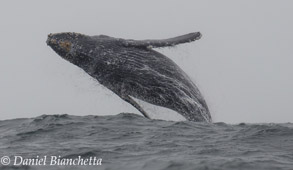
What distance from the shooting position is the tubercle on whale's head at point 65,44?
18.2 metres

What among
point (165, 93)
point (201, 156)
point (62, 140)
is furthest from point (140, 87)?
point (201, 156)

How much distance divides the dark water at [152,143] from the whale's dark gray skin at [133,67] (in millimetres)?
975

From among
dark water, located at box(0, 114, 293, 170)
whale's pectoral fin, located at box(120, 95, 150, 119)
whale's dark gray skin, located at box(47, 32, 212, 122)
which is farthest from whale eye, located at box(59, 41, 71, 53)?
dark water, located at box(0, 114, 293, 170)

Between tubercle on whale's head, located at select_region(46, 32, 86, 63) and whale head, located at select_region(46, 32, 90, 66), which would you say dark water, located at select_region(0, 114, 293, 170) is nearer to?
whale head, located at select_region(46, 32, 90, 66)

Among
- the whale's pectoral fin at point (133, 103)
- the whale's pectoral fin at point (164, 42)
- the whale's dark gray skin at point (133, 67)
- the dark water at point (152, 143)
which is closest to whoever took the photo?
the dark water at point (152, 143)

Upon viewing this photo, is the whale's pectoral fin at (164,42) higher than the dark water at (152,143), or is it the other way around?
the whale's pectoral fin at (164,42)

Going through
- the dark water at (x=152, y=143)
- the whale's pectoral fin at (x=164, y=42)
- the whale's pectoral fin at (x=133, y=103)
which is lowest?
the dark water at (x=152, y=143)

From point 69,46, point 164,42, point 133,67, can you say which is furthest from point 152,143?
point 69,46

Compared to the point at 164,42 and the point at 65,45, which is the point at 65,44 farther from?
the point at 164,42

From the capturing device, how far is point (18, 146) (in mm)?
15547

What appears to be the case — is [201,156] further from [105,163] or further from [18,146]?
[18,146]

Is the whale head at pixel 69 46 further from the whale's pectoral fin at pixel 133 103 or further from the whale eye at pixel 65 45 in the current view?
the whale's pectoral fin at pixel 133 103

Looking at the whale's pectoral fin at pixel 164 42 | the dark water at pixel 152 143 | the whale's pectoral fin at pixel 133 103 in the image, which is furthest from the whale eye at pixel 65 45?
the dark water at pixel 152 143

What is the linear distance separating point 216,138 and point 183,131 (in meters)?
1.57
